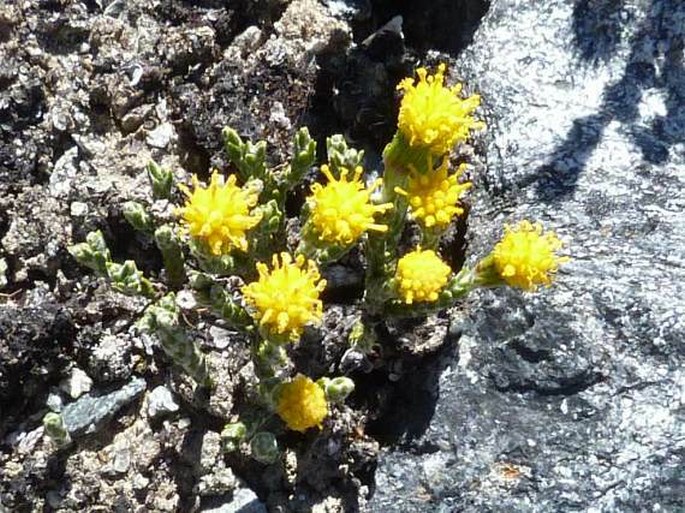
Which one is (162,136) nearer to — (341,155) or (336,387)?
(341,155)

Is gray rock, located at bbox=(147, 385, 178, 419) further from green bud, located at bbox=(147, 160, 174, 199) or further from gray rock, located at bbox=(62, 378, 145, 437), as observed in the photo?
green bud, located at bbox=(147, 160, 174, 199)

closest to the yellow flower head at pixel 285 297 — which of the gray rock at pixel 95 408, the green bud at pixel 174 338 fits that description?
the green bud at pixel 174 338

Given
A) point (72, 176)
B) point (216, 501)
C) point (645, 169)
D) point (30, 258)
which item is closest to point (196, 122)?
point (72, 176)

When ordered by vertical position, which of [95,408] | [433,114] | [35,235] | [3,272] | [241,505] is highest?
[433,114]

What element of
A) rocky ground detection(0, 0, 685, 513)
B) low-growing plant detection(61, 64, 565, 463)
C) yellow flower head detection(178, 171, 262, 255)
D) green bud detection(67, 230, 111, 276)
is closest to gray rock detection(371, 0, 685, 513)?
rocky ground detection(0, 0, 685, 513)

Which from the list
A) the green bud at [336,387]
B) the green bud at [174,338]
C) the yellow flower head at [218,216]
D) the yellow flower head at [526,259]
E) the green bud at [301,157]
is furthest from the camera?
the green bud at [301,157]

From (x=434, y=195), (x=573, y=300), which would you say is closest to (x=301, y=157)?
(x=434, y=195)

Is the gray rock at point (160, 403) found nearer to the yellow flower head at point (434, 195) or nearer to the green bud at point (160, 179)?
the green bud at point (160, 179)
